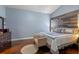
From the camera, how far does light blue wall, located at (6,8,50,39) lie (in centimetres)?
186

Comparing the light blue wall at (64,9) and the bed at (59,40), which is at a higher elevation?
the light blue wall at (64,9)

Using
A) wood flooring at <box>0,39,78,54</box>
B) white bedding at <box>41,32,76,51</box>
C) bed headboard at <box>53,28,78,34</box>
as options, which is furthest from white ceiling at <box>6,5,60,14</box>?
wood flooring at <box>0,39,78,54</box>

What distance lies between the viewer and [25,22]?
6.34ft

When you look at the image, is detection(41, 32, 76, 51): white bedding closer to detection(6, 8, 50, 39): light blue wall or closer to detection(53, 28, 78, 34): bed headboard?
detection(53, 28, 78, 34): bed headboard

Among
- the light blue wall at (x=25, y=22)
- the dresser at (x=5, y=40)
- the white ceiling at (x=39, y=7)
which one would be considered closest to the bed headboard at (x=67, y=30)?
the light blue wall at (x=25, y=22)

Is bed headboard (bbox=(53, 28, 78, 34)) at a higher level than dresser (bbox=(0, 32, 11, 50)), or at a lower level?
higher

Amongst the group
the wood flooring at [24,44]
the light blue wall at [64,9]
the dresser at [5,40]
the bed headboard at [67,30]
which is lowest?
the wood flooring at [24,44]

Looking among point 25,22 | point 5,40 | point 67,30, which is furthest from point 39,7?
point 5,40

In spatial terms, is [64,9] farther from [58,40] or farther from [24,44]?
[24,44]

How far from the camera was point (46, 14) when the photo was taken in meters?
1.96

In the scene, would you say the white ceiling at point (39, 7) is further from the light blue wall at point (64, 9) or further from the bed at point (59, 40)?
the bed at point (59, 40)

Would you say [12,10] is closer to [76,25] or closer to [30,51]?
[30,51]

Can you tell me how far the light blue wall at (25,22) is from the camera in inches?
73.4
